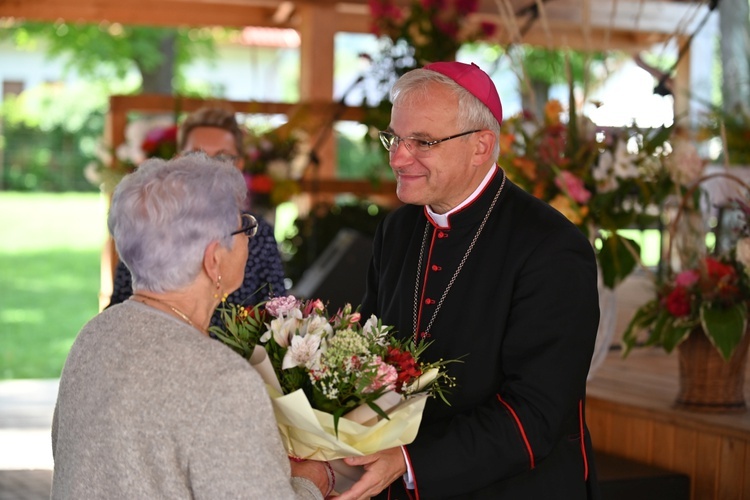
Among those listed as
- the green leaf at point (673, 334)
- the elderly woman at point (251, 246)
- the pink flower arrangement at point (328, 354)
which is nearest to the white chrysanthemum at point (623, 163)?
the green leaf at point (673, 334)

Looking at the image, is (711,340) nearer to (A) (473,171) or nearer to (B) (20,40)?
(A) (473,171)

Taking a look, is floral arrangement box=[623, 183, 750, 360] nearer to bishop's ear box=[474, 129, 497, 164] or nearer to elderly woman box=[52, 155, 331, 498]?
bishop's ear box=[474, 129, 497, 164]

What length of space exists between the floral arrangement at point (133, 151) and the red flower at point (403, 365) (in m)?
3.79

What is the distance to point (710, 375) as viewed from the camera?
3740 millimetres

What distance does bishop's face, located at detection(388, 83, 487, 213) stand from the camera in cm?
239

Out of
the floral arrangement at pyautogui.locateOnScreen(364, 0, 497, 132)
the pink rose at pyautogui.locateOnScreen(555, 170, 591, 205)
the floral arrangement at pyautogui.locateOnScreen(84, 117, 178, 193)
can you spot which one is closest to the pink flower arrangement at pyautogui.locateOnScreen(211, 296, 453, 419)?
the pink rose at pyautogui.locateOnScreen(555, 170, 591, 205)

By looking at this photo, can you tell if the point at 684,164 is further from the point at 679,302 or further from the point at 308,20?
the point at 308,20

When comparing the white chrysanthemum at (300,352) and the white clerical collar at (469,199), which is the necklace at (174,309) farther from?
the white clerical collar at (469,199)

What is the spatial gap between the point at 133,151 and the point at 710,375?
3.51 meters

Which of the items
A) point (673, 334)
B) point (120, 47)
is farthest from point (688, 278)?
point (120, 47)

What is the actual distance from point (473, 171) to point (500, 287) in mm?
275

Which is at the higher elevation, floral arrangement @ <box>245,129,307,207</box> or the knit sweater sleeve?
floral arrangement @ <box>245,129,307,207</box>

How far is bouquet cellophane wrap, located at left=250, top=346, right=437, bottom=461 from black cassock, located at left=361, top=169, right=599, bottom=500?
7.7 inches

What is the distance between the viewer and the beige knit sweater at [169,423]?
1821mm
